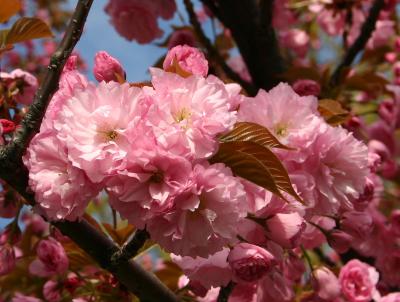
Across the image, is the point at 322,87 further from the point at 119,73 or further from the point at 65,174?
the point at 65,174

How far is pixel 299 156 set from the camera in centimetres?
132

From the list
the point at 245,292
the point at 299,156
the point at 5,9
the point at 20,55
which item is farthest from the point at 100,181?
the point at 20,55

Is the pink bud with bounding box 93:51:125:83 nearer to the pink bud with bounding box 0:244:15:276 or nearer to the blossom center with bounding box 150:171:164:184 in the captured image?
the blossom center with bounding box 150:171:164:184

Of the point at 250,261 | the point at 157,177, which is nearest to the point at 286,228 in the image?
the point at 250,261

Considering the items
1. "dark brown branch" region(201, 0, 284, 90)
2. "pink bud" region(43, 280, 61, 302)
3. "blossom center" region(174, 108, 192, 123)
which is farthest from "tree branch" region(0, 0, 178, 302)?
"dark brown branch" region(201, 0, 284, 90)

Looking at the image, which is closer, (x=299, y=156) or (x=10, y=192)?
(x=299, y=156)

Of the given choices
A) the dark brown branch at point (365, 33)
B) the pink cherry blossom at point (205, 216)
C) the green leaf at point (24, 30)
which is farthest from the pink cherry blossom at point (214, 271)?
the dark brown branch at point (365, 33)

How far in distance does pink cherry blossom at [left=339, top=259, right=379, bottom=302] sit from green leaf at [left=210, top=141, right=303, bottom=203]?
2.22 ft

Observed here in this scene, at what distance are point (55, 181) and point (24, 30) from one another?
2.22 ft

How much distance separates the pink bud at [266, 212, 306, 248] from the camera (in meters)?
1.24

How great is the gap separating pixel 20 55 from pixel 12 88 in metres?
3.92

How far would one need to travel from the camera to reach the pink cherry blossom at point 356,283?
1.71 metres

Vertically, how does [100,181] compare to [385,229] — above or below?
above

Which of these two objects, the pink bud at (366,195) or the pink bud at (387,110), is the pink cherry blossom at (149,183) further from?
the pink bud at (387,110)
